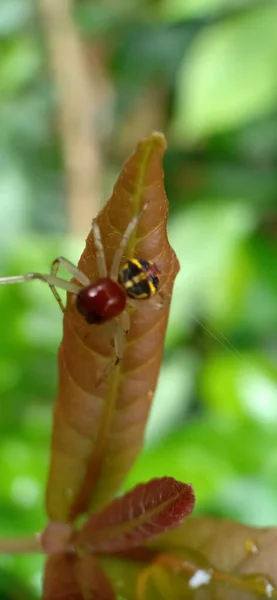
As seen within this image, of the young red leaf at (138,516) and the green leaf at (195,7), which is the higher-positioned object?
the green leaf at (195,7)

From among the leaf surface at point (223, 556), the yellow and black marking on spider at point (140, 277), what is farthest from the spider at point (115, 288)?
the leaf surface at point (223, 556)

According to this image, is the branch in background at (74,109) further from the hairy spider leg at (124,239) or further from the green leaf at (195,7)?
the hairy spider leg at (124,239)

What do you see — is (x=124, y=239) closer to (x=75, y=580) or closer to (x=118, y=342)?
(x=118, y=342)

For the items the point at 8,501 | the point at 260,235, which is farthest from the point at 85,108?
the point at 8,501

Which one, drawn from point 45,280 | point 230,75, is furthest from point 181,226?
point 45,280

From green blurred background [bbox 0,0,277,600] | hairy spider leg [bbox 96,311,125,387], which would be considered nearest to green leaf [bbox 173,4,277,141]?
green blurred background [bbox 0,0,277,600]

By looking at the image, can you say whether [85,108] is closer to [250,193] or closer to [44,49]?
[44,49]
